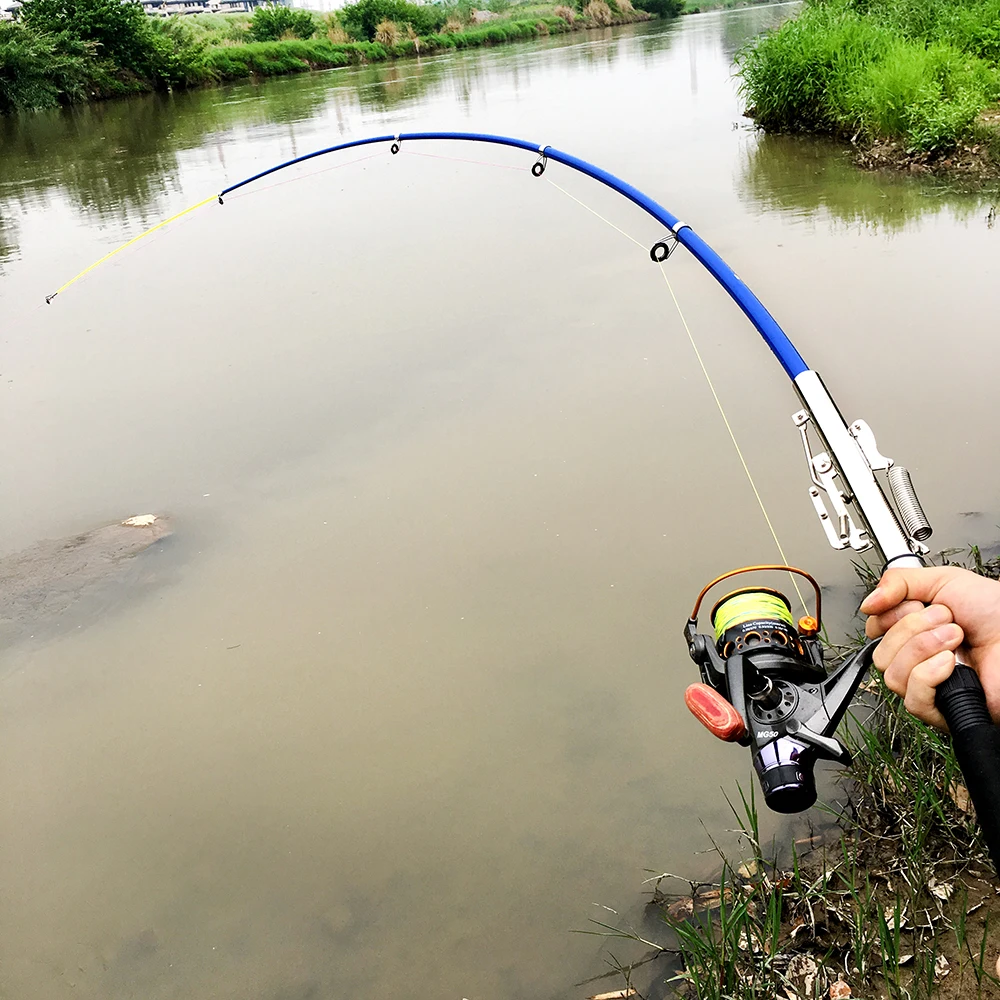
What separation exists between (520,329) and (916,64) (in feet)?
17.3

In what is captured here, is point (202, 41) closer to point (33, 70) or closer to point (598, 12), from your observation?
point (33, 70)

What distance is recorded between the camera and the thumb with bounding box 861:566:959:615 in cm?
119

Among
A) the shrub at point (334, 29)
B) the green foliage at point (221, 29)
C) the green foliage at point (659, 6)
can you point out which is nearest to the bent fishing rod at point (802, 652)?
the green foliage at point (221, 29)

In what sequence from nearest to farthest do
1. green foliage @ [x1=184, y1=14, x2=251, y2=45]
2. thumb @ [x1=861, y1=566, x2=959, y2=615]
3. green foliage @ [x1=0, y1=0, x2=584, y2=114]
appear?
thumb @ [x1=861, y1=566, x2=959, y2=615] < green foliage @ [x1=0, y1=0, x2=584, y2=114] < green foliage @ [x1=184, y1=14, x2=251, y2=45]

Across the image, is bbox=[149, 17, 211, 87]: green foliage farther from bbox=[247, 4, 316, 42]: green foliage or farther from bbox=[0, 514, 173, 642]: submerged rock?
bbox=[0, 514, 173, 642]: submerged rock

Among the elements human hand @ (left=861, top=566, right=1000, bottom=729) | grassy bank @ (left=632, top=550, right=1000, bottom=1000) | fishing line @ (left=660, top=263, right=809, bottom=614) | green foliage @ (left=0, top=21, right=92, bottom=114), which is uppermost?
green foliage @ (left=0, top=21, right=92, bottom=114)

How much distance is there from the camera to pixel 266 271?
7.05 meters

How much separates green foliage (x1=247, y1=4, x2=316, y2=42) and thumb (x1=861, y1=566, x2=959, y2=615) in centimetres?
3494

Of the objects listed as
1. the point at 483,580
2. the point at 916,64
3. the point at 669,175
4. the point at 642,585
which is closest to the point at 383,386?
the point at 483,580

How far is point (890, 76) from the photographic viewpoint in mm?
7984

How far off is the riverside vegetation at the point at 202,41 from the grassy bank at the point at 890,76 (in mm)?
17248

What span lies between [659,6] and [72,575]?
4948cm

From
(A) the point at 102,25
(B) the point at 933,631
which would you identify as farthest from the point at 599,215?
(A) the point at 102,25

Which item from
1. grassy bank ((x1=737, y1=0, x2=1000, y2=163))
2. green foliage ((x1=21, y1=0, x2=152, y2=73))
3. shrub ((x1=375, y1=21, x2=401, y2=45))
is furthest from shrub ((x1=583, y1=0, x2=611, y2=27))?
grassy bank ((x1=737, y1=0, x2=1000, y2=163))
